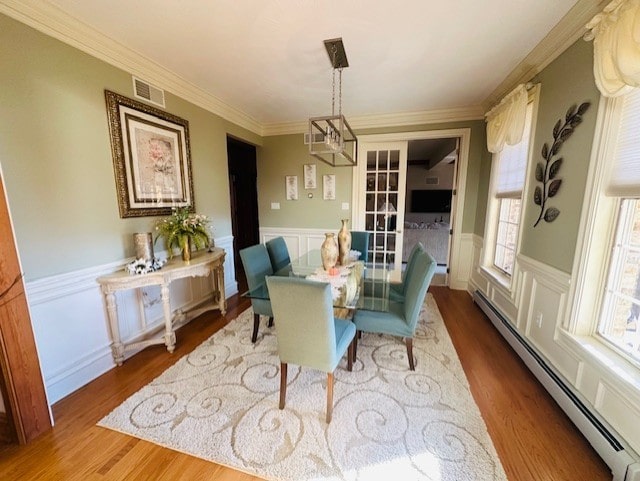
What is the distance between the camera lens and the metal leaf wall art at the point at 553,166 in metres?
1.73

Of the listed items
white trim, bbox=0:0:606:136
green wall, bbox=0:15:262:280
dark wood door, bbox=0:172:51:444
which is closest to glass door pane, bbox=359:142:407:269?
white trim, bbox=0:0:606:136

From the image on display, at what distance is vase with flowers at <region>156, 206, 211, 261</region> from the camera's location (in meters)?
2.39

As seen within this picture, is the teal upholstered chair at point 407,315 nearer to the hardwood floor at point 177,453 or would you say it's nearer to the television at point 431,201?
the hardwood floor at point 177,453

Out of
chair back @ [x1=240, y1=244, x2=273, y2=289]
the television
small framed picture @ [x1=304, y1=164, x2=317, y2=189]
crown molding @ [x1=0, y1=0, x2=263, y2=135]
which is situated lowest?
chair back @ [x1=240, y1=244, x2=273, y2=289]

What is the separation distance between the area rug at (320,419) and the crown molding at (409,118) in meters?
3.03

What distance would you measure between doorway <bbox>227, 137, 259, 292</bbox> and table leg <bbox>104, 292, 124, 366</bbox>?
8.91 feet

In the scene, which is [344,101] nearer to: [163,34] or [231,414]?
[163,34]

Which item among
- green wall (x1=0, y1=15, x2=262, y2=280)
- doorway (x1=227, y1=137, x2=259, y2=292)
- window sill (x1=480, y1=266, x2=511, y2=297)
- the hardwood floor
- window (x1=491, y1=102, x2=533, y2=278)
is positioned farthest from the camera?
doorway (x1=227, y1=137, x2=259, y2=292)

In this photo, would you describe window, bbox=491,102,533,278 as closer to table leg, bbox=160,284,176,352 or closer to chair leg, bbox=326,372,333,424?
chair leg, bbox=326,372,333,424

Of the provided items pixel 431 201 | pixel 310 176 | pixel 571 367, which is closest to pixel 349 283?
pixel 571 367

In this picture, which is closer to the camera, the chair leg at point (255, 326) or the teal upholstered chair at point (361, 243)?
the chair leg at point (255, 326)

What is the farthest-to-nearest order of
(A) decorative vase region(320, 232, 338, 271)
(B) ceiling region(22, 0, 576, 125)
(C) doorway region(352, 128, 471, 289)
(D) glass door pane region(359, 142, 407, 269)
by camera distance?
(D) glass door pane region(359, 142, 407, 269)
(C) doorway region(352, 128, 471, 289)
(A) decorative vase region(320, 232, 338, 271)
(B) ceiling region(22, 0, 576, 125)

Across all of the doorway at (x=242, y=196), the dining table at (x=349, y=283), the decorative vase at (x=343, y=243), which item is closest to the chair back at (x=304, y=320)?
the dining table at (x=349, y=283)

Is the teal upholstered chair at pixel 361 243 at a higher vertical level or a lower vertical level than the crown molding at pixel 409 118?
lower
